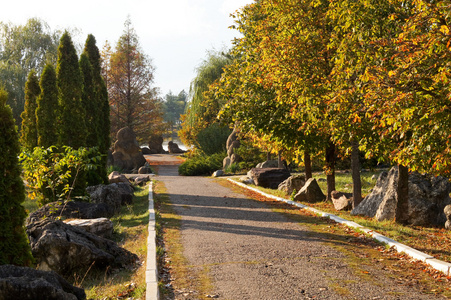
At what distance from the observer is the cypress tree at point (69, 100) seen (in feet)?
46.1

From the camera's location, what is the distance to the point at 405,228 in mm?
9359

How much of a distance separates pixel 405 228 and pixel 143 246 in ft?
18.6

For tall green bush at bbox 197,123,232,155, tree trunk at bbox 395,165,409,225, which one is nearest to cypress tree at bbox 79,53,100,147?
tree trunk at bbox 395,165,409,225

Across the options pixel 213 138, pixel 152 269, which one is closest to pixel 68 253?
pixel 152 269

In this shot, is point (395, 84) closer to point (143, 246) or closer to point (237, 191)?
point (143, 246)

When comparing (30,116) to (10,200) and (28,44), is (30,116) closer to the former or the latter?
(10,200)

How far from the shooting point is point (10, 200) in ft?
19.6

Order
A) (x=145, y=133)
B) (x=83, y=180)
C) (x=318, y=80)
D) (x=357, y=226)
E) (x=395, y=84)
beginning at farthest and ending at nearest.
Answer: (x=145, y=133) < (x=83, y=180) < (x=318, y=80) < (x=357, y=226) < (x=395, y=84)

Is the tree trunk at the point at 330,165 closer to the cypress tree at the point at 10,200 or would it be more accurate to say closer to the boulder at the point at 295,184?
the boulder at the point at 295,184

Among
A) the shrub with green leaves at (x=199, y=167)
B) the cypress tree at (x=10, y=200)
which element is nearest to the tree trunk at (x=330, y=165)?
the cypress tree at (x=10, y=200)

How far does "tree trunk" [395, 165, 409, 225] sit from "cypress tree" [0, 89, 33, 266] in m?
7.66

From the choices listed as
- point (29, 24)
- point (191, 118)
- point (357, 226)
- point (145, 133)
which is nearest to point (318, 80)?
point (357, 226)

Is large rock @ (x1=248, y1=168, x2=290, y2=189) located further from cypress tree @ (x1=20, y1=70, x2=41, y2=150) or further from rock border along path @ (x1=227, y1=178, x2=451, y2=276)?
cypress tree @ (x1=20, y1=70, x2=41, y2=150)

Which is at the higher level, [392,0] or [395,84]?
[392,0]
